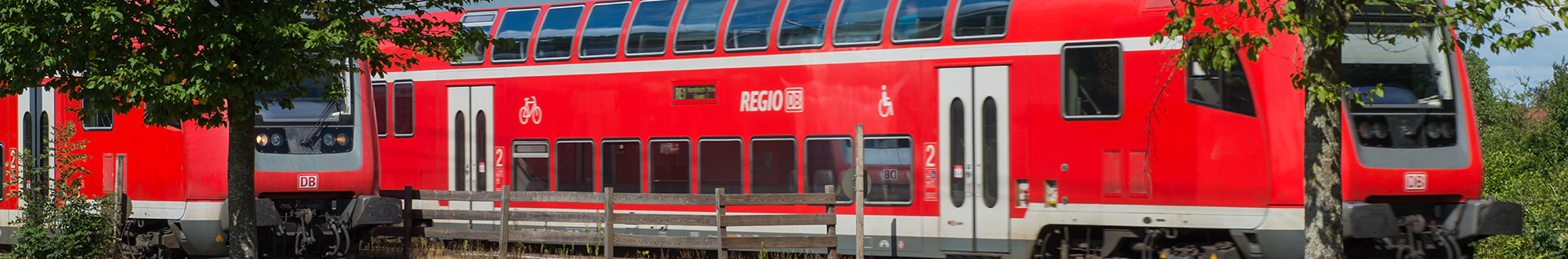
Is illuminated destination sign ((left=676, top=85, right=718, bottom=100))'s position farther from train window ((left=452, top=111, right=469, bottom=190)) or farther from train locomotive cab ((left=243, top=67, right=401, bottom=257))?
train locomotive cab ((left=243, top=67, right=401, bottom=257))

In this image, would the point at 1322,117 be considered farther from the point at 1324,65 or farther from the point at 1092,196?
the point at 1092,196

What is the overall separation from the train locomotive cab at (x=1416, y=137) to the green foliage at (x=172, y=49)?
7865 millimetres

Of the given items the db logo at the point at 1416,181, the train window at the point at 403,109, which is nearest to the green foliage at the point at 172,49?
the train window at the point at 403,109

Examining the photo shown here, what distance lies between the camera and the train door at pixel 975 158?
36.2ft

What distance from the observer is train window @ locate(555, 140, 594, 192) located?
527 inches

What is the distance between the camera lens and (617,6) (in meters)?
13.4

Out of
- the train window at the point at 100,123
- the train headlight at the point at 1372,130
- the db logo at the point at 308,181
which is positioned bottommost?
the db logo at the point at 308,181

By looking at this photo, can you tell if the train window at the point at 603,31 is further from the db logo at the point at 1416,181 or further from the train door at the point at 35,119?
the db logo at the point at 1416,181

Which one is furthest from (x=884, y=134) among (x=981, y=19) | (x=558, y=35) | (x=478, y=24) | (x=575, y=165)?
(x=478, y=24)

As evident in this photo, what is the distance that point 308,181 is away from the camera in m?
12.9

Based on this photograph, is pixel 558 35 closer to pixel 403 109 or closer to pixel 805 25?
pixel 403 109

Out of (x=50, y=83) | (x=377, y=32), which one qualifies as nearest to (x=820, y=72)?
(x=377, y=32)

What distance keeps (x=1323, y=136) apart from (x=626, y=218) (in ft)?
21.8

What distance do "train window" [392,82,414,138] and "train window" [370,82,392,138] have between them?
0.11 m
